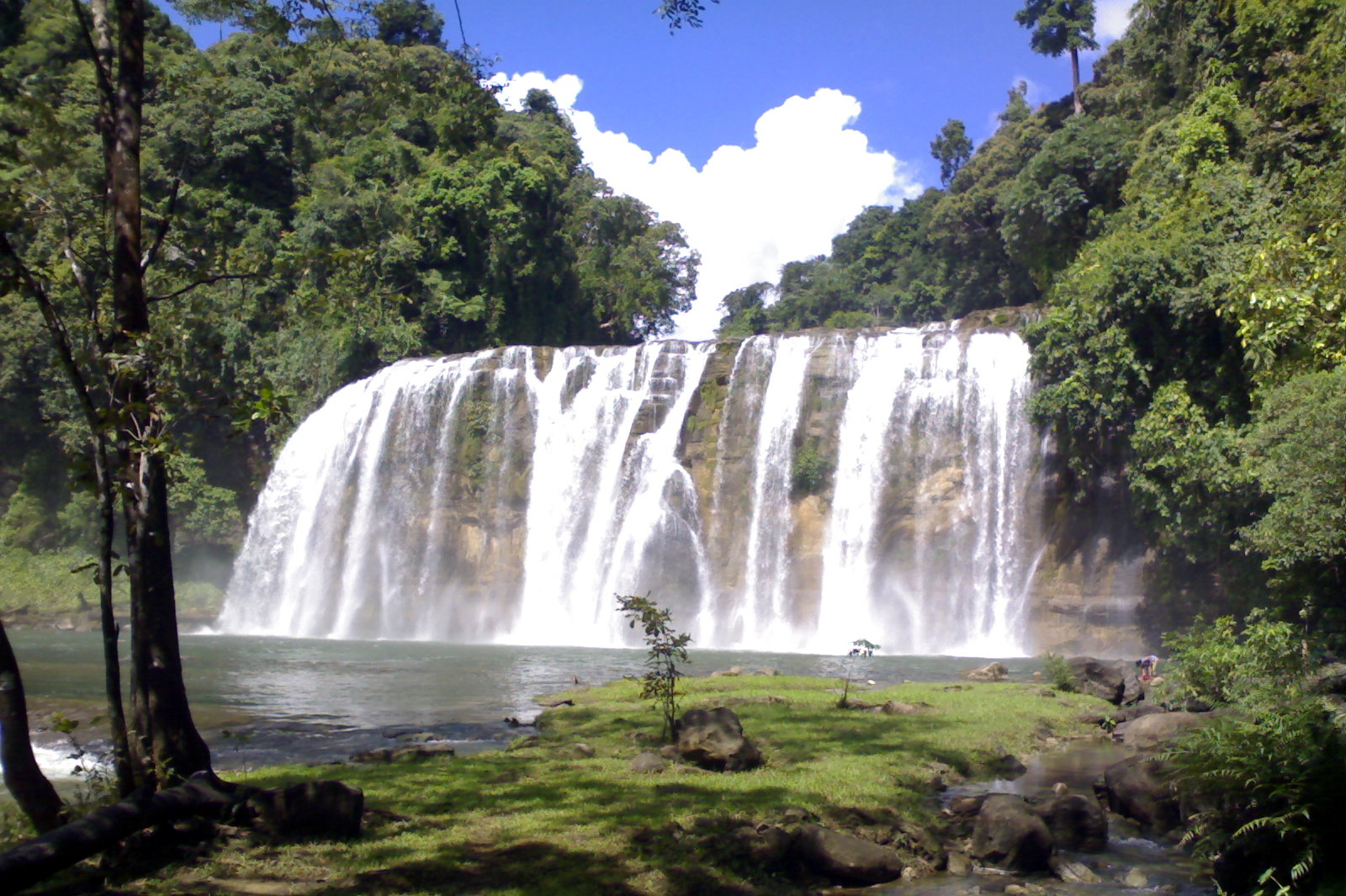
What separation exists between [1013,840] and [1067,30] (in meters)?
49.8

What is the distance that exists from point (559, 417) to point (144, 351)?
26.4 m

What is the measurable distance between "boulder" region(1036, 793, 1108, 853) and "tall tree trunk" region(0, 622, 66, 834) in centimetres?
664

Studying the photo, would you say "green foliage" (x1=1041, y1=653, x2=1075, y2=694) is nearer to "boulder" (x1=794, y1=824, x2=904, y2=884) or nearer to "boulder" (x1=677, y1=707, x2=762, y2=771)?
"boulder" (x1=677, y1=707, x2=762, y2=771)

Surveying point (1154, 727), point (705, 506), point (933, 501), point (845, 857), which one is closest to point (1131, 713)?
point (1154, 727)

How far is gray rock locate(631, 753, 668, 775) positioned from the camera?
9.02 meters

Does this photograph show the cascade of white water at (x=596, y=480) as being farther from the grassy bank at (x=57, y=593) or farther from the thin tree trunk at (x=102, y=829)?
the thin tree trunk at (x=102, y=829)

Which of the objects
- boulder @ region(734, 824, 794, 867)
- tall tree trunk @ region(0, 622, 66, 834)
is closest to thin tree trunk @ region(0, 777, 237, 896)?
tall tree trunk @ region(0, 622, 66, 834)

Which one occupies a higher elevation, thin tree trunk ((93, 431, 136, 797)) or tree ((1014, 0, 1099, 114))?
tree ((1014, 0, 1099, 114))

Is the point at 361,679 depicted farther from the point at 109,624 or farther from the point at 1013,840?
the point at 1013,840

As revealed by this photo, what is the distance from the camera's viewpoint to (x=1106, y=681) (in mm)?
15500

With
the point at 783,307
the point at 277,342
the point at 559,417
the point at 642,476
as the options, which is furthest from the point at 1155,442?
the point at 783,307

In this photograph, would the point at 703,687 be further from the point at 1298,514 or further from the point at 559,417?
the point at 559,417

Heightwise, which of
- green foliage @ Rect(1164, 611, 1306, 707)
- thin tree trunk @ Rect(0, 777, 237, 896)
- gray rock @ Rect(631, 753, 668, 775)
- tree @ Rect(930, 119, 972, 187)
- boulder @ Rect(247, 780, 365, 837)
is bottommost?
gray rock @ Rect(631, 753, 668, 775)

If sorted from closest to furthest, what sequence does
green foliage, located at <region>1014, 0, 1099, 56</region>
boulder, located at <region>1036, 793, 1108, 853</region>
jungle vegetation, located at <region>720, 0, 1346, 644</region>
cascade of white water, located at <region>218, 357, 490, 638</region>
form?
boulder, located at <region>1036, 793, 1108, 853</region> < jungle vegetation, located at <region>720, 0, 1346, 644</region> < cascade of white water, located at <region>218, 357, 490, 638</region> < green foliage, located at <region>1014, 0, 1099, 56</region>
